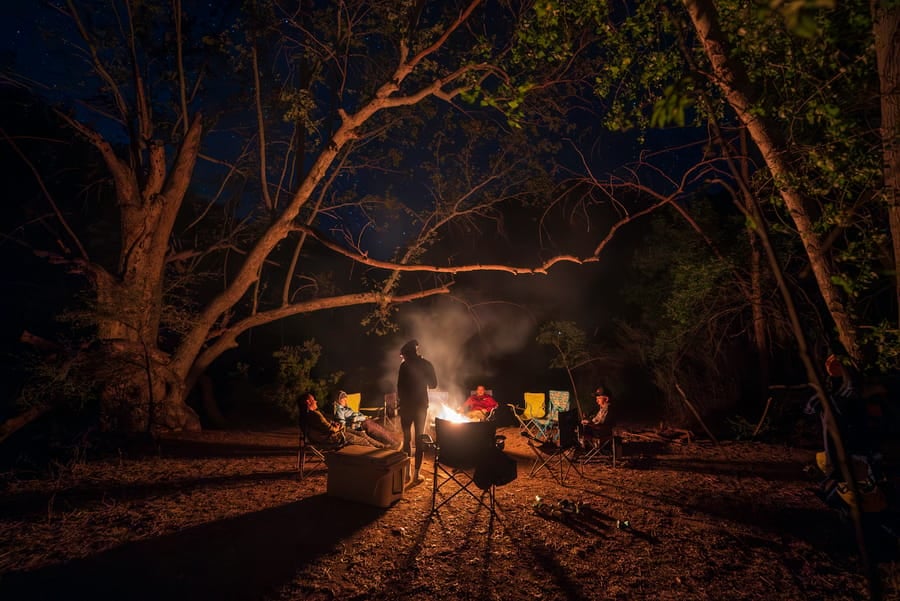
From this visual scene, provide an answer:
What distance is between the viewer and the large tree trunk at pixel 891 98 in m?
3.31

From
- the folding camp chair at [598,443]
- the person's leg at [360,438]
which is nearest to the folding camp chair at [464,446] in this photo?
the folding camp chair at [598,443]

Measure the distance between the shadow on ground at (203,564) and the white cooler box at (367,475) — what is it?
0.32 m

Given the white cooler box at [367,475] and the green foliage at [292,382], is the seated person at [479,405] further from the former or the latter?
the green foliage at [292,382]

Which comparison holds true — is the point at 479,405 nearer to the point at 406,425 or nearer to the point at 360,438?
the point at 360,438

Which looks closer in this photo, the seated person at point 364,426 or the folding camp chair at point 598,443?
the folding camp chair at point 598,443

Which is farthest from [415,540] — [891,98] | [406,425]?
[891,98]

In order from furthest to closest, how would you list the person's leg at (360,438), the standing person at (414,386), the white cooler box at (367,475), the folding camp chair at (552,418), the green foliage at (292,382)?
the green foliage at (292,382) < the folding camp chair at (552,418) < the person's leg at (360,438) < the standing person at (414,386) < the white cooler box at (367,475)

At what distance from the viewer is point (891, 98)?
3.36 m

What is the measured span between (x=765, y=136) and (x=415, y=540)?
478 centimetres

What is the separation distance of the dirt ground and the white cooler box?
5.4 inches

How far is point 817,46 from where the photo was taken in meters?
3.89

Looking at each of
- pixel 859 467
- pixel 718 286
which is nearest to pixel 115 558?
pixel 859 467

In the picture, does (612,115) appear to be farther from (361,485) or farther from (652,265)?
(652,265)

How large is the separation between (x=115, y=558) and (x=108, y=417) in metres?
6.20
